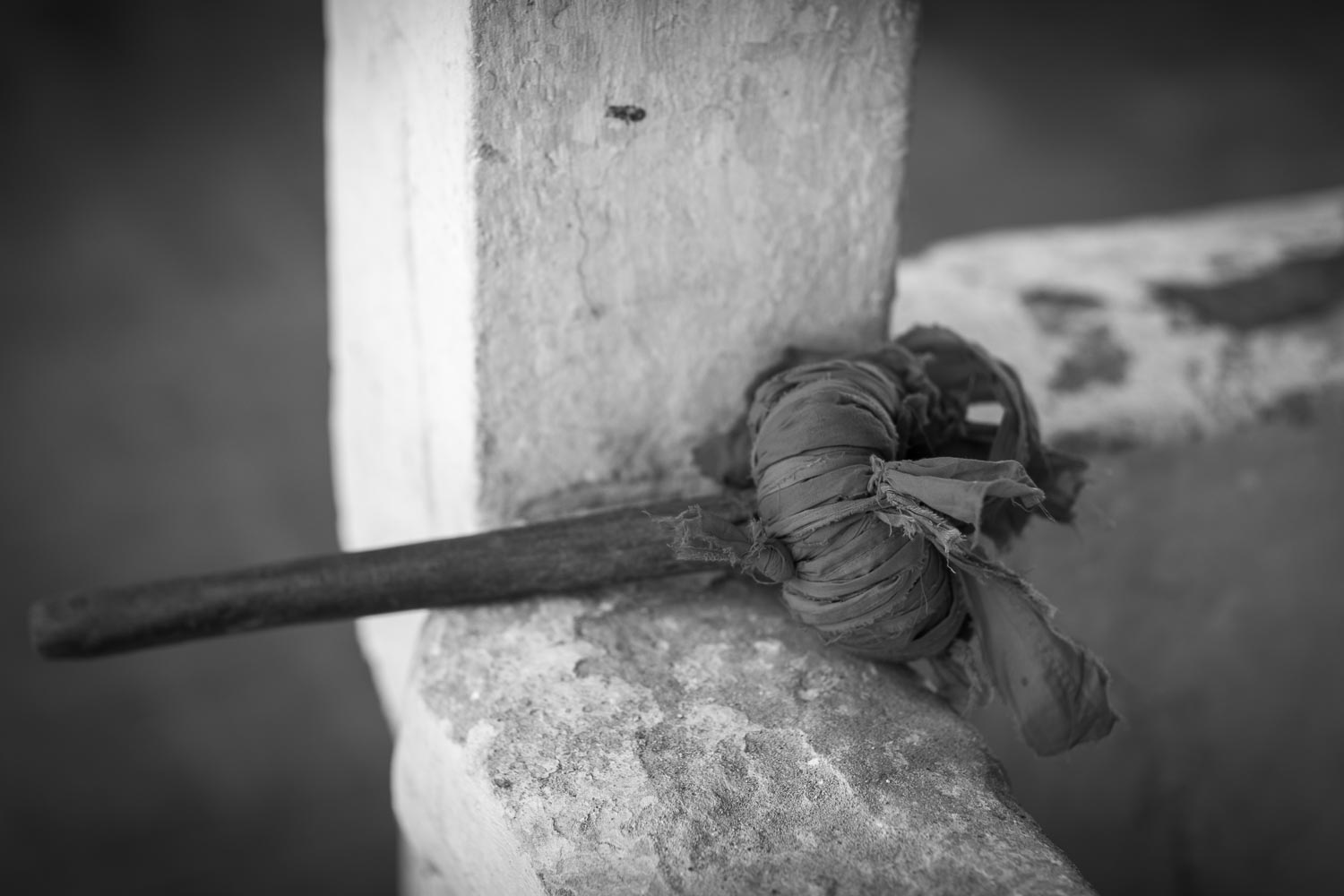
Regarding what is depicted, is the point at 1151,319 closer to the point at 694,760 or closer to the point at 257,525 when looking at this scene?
the point at 694,760

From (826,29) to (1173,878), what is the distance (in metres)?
1.27

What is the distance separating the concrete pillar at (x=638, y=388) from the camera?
779 mm

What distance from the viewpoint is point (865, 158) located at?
0.99m

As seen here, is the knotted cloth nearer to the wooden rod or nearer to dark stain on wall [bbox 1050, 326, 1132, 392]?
the wooden rod

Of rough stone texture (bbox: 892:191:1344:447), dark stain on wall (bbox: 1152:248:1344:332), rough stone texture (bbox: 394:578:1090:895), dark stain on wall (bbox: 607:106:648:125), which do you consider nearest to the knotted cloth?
rough stone texture (bbox: 394:578:1090:895)

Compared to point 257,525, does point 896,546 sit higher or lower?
higher

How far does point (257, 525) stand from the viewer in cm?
284

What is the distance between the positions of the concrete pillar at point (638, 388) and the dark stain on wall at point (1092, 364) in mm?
358

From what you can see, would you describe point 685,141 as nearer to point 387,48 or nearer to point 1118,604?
point 387,48

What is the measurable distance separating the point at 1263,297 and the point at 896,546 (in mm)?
869

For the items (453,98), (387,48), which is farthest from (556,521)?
(387,48)

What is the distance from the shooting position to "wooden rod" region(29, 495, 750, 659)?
0.90 metres

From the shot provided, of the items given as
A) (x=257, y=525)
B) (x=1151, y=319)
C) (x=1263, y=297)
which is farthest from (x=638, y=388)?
(x=257, y=525)

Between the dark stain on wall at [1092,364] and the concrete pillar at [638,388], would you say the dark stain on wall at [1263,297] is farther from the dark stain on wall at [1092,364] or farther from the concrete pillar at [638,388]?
the concrete pillar at [638,388]
